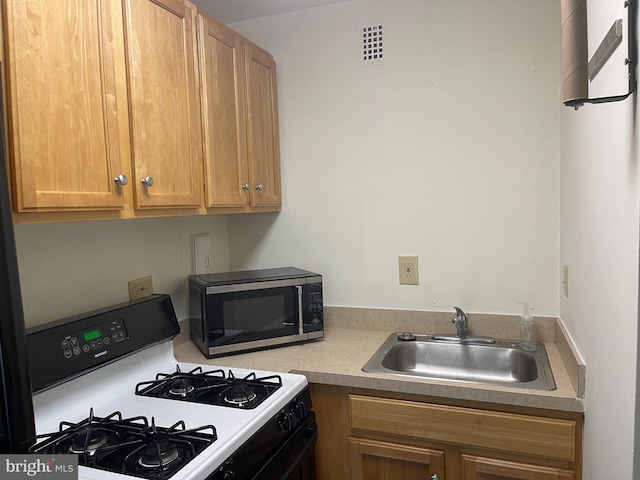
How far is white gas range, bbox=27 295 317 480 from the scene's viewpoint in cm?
110

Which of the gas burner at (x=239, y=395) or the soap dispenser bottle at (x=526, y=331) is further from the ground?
the soap dispenser bottle at (x=526, y=331)

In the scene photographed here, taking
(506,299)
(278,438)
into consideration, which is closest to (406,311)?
(506,299)

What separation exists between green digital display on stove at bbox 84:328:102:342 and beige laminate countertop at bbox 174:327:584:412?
412 mm

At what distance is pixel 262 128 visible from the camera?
208 centimetres

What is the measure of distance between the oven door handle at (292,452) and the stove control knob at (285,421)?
0.05 metres

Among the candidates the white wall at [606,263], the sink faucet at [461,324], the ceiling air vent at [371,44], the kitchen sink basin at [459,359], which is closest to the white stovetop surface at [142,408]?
the kitchen sink basin at [459,359]

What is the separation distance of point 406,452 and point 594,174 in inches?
39.4

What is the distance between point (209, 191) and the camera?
1.69m

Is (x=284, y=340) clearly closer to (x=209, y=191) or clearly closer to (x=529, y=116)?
A: (x=209, y=191)

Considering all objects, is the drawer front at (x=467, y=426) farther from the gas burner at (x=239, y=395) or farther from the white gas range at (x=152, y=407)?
the gas burner at (x=239, y=395)

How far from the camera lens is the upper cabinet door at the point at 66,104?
3.37 feet

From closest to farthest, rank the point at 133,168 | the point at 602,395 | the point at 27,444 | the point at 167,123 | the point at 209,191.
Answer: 1. the point at 27,444
2. the point at 602,395
3. the point at 133,168
4. the point at 167,123
5. the point at 209,191

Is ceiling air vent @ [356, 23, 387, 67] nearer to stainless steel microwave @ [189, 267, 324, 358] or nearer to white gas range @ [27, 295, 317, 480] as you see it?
stainless steel microwave @ [189, 267, 324, 358]
